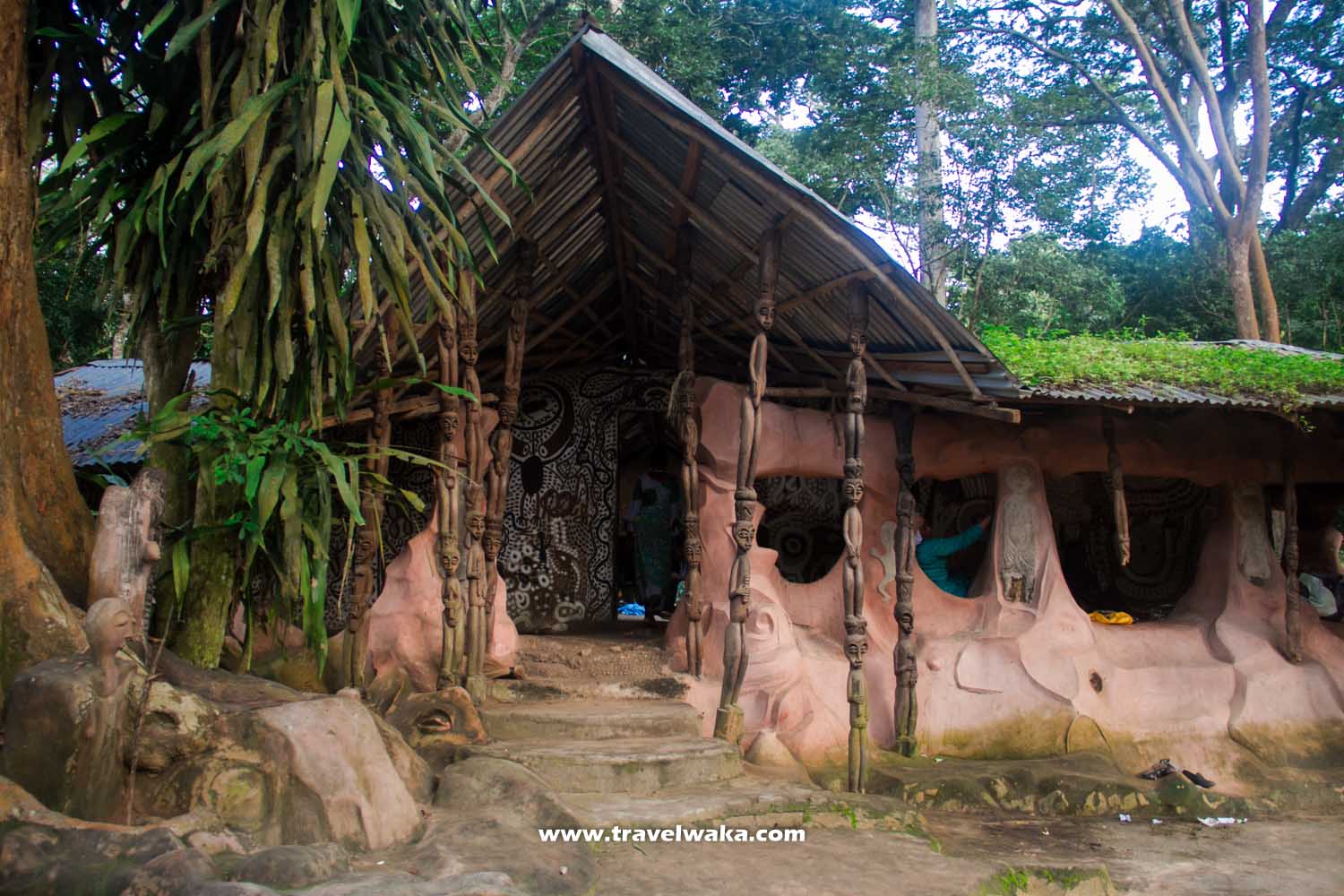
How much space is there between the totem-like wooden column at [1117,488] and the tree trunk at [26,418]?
21.7ft

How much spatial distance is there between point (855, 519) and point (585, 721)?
7.37 ft

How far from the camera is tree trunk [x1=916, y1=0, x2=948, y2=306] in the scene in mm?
13117

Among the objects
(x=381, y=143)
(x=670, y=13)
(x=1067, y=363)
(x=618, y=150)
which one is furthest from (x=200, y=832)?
(x=670, y=13)

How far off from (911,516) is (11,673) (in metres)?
6.10

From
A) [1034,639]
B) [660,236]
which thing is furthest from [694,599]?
[660,236]

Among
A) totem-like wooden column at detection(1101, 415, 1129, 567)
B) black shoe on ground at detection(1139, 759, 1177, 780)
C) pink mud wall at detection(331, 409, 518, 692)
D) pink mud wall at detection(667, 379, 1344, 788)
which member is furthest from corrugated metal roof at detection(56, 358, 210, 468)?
black shoe on ground at detection(1139, 759, 1177, 780)

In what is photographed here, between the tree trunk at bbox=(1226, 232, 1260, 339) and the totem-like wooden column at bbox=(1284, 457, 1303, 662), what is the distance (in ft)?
14.6

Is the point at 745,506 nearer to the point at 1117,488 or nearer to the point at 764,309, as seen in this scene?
the point at 764,309

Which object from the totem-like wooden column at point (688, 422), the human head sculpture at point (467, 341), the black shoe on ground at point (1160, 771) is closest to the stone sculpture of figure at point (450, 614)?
the human head sculpture at point (467, 341)

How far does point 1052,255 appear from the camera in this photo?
1393 centimetres

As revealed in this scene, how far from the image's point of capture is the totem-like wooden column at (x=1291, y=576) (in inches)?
348

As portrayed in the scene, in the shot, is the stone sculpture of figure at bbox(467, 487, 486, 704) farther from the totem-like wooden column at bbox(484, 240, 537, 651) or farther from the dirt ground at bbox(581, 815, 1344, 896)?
the dirt ground at bbox(581, 815, 1344, 896)

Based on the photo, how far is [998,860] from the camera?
5574 millimetres

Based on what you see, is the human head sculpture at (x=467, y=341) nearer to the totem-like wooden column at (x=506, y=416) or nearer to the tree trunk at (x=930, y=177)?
the totem-like wooden column at (x=506, y=416)
